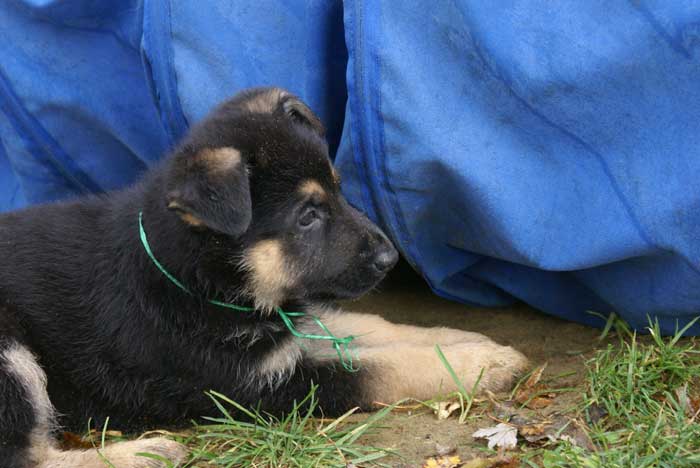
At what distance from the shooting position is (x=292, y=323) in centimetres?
420

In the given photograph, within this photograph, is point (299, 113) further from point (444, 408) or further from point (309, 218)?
point (444, 408)

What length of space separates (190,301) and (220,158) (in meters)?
0.80

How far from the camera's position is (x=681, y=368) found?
3.89 metres

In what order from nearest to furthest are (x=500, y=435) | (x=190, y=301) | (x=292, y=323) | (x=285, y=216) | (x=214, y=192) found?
1. (x=214, y=192)
2. (x=500, y=435)
3. (x=285, y=216)
4. (x=190, y=301)
5. (x=292, y=323)

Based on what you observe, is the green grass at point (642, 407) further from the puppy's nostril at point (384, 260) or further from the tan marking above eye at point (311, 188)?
the tan marking above eye at point (311, 188)

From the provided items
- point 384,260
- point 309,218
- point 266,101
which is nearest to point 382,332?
point 384,260

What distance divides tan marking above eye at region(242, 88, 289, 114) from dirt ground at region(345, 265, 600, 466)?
1.63 m

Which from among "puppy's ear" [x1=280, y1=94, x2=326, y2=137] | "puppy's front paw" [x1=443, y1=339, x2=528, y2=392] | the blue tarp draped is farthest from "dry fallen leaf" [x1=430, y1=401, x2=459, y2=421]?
"puppy's ear" [x1=280, y1=94, x2=326, y2=137]

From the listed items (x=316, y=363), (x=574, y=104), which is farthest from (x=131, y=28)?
(x=574, y=104)

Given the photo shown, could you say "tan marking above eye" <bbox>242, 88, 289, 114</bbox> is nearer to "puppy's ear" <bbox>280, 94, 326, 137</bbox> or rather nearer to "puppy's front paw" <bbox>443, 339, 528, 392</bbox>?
"puppy's ear" <bbox>280, 94, 326, 137</bbox>

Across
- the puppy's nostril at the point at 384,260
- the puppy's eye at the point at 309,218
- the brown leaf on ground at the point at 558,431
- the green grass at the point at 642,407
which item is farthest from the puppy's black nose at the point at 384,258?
the green grass at the point at 642,407

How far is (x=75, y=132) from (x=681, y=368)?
3.76 m

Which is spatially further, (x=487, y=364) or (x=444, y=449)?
(x=487, y=364)

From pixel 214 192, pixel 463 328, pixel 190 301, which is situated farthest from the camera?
pixel 463 328
